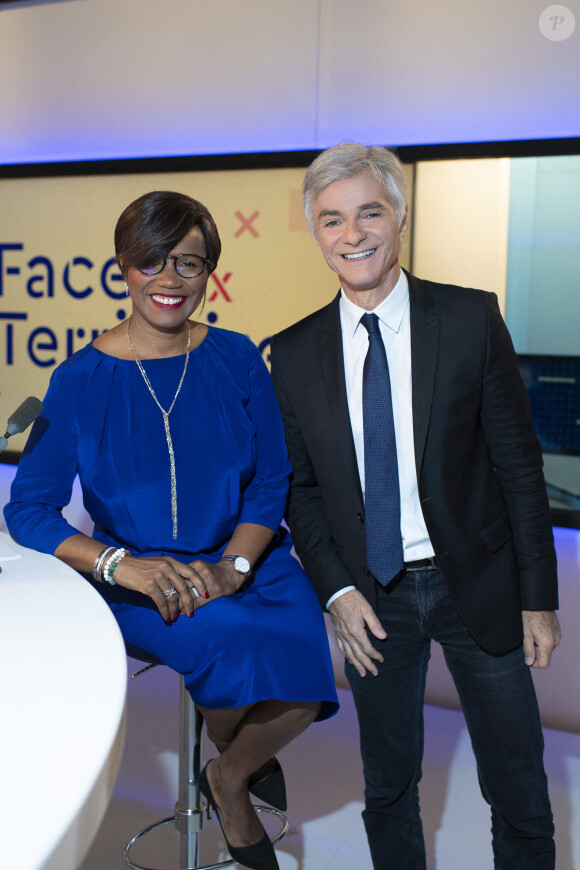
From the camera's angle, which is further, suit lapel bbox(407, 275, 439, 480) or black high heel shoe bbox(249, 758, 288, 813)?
black high heel shoe bbox(249, 758, 288, 813)

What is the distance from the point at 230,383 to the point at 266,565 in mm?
433

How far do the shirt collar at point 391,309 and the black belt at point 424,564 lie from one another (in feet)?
1.62

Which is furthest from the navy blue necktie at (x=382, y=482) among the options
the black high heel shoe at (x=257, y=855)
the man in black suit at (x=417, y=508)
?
the black high heel shoe at (x=257, y=855)

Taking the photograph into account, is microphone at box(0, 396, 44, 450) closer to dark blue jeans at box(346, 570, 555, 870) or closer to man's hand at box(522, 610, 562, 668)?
dark blue jeans at box(346, 570, 555, 870)

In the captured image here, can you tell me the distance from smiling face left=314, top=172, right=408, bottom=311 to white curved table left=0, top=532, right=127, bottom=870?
2.76 ft

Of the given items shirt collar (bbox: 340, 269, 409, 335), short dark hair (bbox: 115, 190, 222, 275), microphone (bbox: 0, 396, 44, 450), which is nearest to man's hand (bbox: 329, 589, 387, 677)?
shirt collar (bbox: 340, 269, 409, 335)

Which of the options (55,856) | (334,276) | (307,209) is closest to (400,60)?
(334,276)

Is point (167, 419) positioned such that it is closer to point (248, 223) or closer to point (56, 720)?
point (56, 720)

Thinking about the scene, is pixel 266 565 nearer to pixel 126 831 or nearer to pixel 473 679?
pixel 473 679

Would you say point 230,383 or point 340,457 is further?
point 230,383

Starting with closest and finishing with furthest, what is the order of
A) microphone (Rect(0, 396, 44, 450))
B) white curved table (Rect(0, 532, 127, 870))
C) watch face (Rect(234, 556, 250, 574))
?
1. white curved table (Rect(0, 532, 127, 870))
2. microphone (Rect(0, 396, 44, 450))
3. watch face (Rect(234, 556, 250, 574))

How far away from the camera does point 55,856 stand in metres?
0.74

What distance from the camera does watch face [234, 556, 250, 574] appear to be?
189cm

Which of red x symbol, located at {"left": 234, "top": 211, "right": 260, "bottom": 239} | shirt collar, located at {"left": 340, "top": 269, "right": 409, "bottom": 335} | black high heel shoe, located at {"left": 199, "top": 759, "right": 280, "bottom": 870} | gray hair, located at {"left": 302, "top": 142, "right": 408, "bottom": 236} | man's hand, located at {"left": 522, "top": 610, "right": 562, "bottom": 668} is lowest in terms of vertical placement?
black high heel shoe, located at {"left": 199, "top": 759, "right": 280, "bottom": 870}
